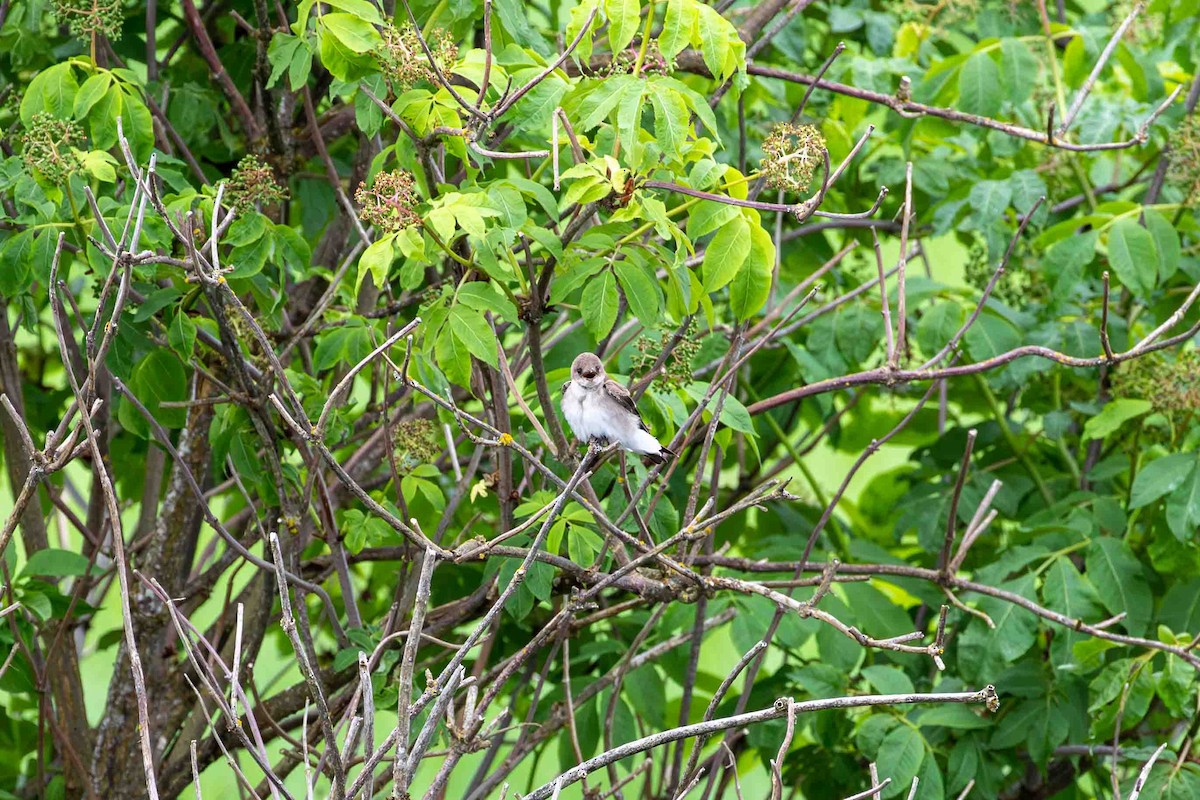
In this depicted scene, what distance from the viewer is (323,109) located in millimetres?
4953

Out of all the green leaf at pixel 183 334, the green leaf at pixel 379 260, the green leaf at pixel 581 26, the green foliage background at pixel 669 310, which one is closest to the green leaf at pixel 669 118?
the green foliage background at pixel 669 310

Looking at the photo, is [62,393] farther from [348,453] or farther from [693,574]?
[693,574]

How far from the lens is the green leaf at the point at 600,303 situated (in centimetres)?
301

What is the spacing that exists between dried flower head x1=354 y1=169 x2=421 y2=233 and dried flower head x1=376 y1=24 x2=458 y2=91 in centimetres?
23

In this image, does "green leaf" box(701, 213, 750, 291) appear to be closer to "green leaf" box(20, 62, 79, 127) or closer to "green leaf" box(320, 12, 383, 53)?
"green leaf" box(320, 12, 383, 53)

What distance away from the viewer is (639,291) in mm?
3025

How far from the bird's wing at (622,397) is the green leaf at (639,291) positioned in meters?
0.40

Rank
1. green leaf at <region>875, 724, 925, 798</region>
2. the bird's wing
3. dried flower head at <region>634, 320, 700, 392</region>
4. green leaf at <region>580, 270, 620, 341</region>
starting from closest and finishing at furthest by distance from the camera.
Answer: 1. green leaf at <region>580, 270, 620, 341</region>
2. dried flower head at <region>634, 320, 700, 392</region>
3. the bird's wing
4. green leaf at <region>875, 724, 925, 798</region>

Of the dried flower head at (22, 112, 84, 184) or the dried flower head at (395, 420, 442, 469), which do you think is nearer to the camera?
the dried flower head at (22, 112, 84, 184)

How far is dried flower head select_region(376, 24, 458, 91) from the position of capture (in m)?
2.93

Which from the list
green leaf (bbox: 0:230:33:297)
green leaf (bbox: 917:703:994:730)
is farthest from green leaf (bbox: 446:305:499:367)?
green leaf (bbox: 917:703:994:730)

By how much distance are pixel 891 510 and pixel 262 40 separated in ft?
10.8

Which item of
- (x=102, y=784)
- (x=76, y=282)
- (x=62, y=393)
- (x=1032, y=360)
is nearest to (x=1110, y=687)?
(x=1032, y=360)

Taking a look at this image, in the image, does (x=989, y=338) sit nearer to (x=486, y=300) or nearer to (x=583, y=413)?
(x=583, y=413)
